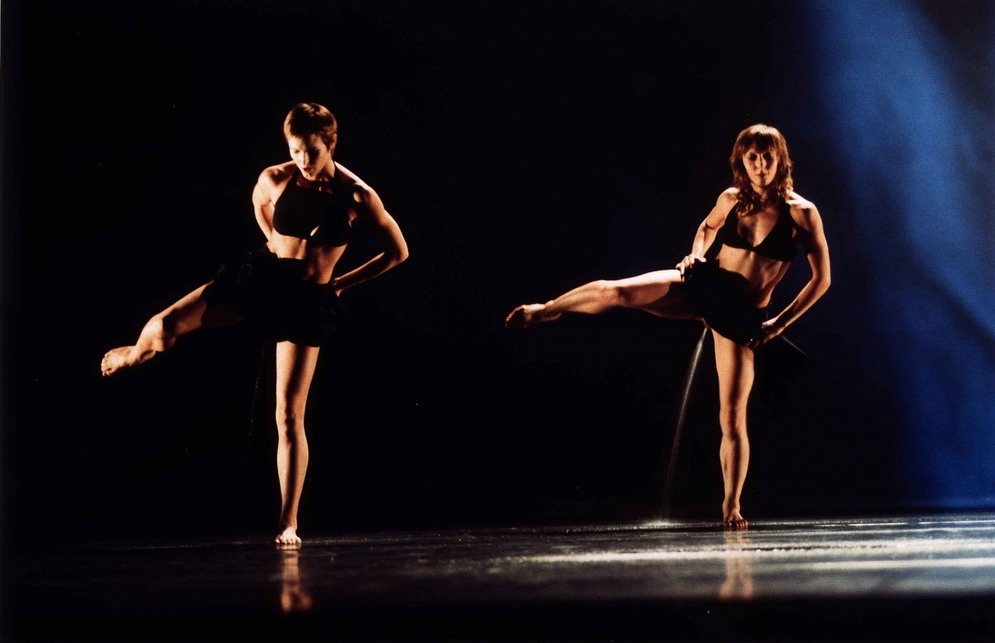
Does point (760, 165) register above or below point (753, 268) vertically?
above

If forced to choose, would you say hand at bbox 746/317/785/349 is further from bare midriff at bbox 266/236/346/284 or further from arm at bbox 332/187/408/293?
bare midriff at bbox 266/236/346/284

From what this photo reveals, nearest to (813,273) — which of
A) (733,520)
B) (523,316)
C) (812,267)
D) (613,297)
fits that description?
(812,267)

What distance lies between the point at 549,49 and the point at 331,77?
95cm

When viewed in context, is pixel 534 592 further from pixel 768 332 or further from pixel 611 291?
pixel 768 332

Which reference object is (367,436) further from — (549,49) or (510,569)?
(549,49)

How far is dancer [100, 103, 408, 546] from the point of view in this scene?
388cm

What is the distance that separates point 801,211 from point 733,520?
1347 millimetres

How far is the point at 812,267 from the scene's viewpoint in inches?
166

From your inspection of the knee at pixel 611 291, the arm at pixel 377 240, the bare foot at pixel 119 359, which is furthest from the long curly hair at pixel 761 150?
the bare foot at pixel 119 359

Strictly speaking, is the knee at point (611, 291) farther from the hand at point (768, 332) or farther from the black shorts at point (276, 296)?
the black shorts at point (276, 296)

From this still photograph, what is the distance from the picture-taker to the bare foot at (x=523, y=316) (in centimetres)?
410

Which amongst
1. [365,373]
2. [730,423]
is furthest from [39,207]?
[730,423]

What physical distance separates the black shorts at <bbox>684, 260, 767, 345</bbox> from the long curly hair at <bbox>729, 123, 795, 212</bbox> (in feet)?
1.27

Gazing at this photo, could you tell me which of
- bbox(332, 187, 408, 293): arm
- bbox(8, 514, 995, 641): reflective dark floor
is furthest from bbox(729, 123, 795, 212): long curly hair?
bbox(8, 514, 995, 641): reflective dark floor
